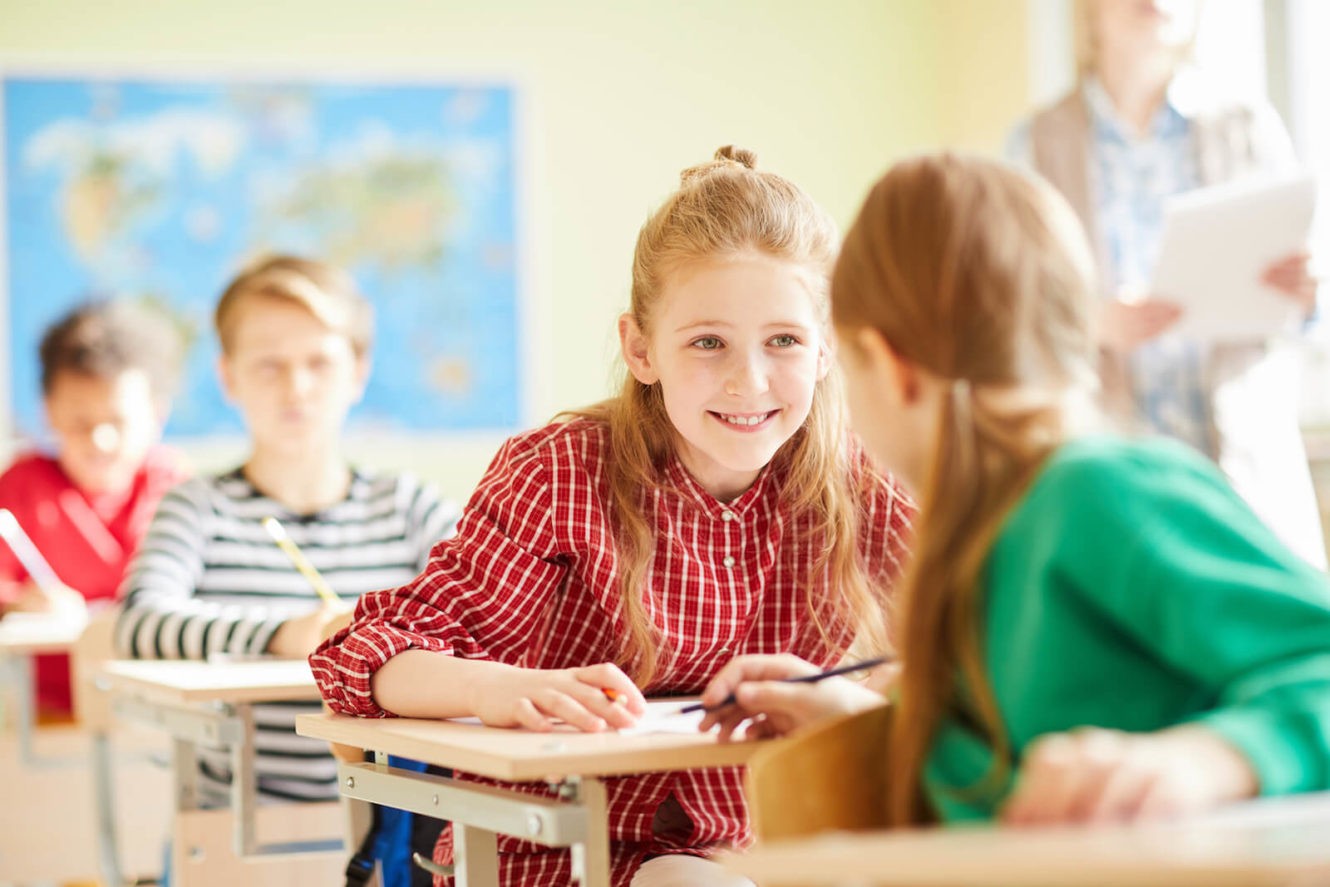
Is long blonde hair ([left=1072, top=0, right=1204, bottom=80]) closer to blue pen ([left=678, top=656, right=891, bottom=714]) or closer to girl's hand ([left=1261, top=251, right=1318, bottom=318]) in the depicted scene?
girl's hand ([left=1261, top=251, right=1318, bottom=318])

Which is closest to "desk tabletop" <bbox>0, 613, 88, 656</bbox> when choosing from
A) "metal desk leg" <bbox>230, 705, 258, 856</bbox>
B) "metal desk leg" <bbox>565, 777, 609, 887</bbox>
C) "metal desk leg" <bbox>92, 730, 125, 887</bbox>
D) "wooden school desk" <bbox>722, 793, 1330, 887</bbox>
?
"metal desk leg" <bbox>92, 730, 125, 887</bbox>

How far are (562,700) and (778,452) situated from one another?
48 centimetres

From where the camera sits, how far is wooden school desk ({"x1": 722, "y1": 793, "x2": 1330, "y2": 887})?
2.16 feet

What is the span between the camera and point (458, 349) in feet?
17.6

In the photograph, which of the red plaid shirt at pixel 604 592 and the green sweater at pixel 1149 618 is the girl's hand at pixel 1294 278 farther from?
the green sweater at pixel 1149 618

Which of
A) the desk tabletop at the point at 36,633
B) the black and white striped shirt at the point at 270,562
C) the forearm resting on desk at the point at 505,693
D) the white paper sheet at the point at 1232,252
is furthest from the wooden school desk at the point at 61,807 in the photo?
the white paper sheet at the point at 1232,252

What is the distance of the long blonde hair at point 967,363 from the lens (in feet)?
3.26

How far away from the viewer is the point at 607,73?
5.54m

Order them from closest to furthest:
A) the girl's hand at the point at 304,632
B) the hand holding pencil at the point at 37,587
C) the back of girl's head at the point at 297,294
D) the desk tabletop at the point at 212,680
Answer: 1. the desk tabletop at the point at 212,680
2. the girl's hand at the point at 304,632
3. the back of girl's head at the point at 297,294
4. the hand holding pencil at the point at 37,587

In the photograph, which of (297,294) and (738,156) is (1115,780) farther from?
(297,294)

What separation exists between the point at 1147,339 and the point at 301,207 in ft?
10.9

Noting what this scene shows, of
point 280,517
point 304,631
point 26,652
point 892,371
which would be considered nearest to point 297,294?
point 280,517

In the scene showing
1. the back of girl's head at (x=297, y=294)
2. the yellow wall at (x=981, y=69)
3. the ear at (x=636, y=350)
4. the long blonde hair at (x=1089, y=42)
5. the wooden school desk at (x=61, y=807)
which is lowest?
the wooden school desk at (x=61, y=807)

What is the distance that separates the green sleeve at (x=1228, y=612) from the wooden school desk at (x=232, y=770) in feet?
3.69
